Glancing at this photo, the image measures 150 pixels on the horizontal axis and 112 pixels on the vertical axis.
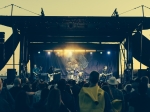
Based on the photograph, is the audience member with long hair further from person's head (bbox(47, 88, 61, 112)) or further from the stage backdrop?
the stage backdrop

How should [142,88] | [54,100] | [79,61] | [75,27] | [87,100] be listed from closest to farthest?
1. [87,100]
2. [54,100]
3. [142,88]
4. [75,27]
5. [79,61]

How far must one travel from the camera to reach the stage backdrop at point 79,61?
34562mm

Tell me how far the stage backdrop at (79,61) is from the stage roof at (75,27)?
7.32 feet

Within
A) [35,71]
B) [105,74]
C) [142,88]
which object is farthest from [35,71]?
[142,88]

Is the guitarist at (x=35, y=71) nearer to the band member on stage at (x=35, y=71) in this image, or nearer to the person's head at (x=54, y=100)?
the band member on stage at (x=35, y=71)

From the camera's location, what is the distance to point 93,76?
625cm

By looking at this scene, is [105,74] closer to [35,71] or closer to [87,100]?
[35,71]

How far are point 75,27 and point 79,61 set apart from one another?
8.06 meters

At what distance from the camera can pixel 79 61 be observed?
34844 mm

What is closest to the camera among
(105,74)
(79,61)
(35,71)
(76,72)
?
(35,71)

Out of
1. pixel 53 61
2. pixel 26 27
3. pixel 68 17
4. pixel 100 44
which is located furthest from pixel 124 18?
pixel 53 61

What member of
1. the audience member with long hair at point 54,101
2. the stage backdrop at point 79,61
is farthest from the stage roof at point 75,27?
the audience member with long hair at point 54,101

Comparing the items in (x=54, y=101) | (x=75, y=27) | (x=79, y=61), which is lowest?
(x=54, y=101)

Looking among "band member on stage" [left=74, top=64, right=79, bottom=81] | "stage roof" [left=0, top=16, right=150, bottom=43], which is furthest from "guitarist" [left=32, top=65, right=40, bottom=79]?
"band member on stage" [left=74, top=64, right=79, bottom=81]
